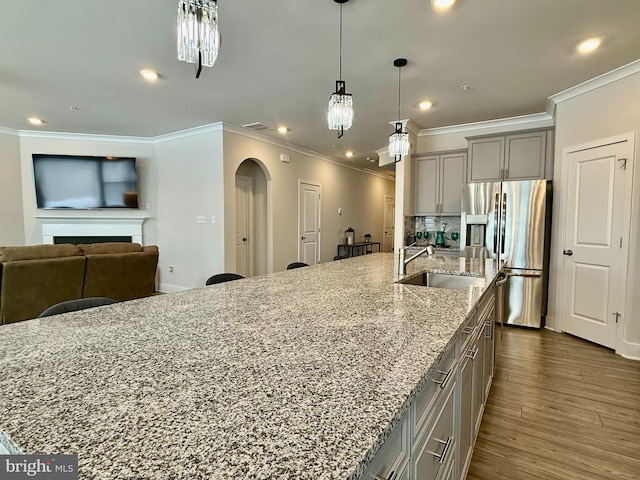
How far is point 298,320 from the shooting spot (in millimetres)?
1239

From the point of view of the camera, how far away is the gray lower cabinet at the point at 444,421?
778 mm

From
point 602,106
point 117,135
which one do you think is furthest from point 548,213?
point 117,135

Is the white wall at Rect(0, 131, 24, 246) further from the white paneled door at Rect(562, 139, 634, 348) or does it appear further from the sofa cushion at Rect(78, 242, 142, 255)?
the white paneled door at Rect(562, 139, 634, 348)

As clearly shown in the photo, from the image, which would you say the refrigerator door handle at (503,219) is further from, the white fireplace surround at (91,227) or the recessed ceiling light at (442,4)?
the white fireplace surround at (91,227)

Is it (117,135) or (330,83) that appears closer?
(330,83)

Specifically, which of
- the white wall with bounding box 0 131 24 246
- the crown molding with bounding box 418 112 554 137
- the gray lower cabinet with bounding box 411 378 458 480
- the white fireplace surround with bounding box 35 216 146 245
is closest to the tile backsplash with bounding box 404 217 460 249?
the crown molding with bounding box 418 112 554 137

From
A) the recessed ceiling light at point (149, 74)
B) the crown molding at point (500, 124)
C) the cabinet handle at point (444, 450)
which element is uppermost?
the recessed ceiling light at point (149, 74)

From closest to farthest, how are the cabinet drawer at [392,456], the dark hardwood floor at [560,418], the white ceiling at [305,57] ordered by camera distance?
the cabinet drawer at [392,456]
the dark hardwood floor at [560,418]
the white ceiling at [305,57]

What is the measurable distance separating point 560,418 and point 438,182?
11.8 feet

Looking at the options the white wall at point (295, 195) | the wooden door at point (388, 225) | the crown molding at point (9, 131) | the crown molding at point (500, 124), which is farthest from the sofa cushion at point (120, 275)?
the wooden door at point (388, 225)

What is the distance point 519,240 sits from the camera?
394 centimetres

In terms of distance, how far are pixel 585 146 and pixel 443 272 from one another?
99.5 inches

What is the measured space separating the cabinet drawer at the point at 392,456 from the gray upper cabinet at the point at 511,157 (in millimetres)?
4408

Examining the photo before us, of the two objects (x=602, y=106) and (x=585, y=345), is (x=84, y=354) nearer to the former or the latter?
(x=585, y=345)
